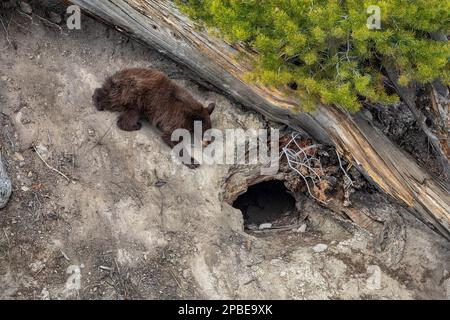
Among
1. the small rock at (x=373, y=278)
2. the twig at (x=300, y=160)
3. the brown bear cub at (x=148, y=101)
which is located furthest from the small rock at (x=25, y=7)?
the small rock at (x=373, y=278)

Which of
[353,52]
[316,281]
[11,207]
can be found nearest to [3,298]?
[11,207]

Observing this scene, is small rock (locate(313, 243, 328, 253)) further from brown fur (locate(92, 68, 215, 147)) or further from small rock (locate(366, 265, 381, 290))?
brown fur (locate(92, 68, 215, 147))

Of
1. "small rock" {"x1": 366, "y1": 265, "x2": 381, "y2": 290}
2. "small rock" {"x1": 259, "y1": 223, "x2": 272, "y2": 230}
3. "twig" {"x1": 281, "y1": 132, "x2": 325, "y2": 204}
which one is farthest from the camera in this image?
"small rock" {"x1": 259, "y1": 223, "x2": 272, "y2": 230}

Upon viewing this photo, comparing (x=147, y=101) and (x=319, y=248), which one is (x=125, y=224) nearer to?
(x=147, y=101)

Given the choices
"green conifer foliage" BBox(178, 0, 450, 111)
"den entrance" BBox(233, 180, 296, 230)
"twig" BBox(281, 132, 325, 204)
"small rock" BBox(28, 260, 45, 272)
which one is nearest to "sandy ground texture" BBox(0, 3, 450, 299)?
"small rock" BBox(28, 260, 45, 272)

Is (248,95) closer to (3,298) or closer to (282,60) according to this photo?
(282,60)
